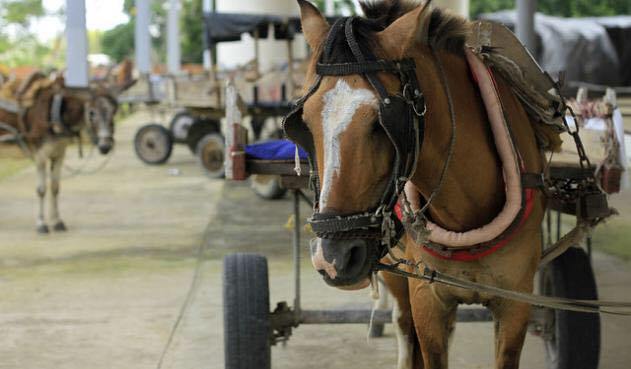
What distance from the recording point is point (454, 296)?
3707 mm

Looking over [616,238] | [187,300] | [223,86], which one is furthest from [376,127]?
[223,86]

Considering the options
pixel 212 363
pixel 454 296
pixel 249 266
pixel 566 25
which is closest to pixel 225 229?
pixel 212 363

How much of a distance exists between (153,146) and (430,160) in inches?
638

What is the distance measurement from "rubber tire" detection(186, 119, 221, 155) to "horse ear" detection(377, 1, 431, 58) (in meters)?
14.5

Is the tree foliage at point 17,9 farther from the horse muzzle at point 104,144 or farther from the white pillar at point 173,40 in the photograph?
the horse muzzle at point 104,144

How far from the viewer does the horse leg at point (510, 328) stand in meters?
3.67

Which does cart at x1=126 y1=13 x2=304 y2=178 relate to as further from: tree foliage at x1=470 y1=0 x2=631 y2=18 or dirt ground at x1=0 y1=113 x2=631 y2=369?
tree foliage at x1=470 y1=0 x2=631 y2=18

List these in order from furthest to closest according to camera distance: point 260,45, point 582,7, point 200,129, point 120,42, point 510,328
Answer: point 120,42
point 582,7
point 260,45
point 200,129
point 510,328

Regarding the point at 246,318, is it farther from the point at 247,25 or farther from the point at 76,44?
the point at 247,25

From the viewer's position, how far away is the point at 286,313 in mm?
5055

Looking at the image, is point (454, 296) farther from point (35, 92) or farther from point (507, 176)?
point (35, 92)

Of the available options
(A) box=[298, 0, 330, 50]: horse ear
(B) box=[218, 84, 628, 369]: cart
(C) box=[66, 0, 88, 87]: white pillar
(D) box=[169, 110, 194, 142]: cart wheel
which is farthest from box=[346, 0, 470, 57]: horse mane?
(D) box=[169, 110, 194, 142]: cart wheel

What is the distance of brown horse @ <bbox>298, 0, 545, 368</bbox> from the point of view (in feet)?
9.49

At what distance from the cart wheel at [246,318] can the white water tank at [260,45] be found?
18796 mm
